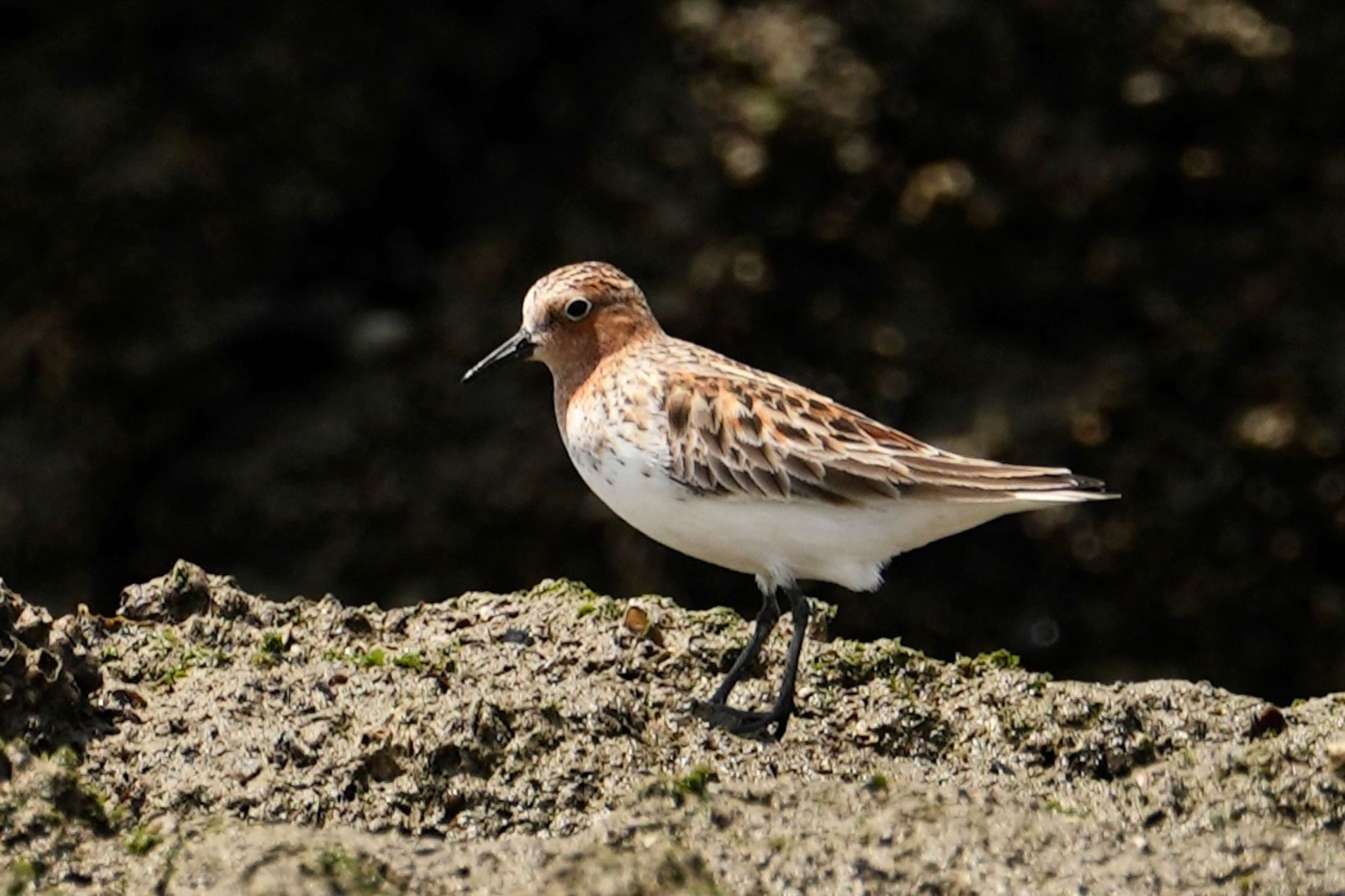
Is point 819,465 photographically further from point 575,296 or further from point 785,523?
point 575,296

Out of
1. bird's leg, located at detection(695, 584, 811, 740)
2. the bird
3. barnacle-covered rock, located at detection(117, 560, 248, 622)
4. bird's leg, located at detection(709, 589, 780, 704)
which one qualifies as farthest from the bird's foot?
barnacle-covered rock, located at detection(117, 560, 248, 622)

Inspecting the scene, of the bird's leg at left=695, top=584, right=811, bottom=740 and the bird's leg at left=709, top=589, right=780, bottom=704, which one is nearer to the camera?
the bird's leg at left=695, top=584, right=811, bottom=740

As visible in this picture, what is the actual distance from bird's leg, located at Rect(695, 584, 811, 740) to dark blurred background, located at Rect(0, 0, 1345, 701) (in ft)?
12.5

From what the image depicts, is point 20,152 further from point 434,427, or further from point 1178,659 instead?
point 1178,659

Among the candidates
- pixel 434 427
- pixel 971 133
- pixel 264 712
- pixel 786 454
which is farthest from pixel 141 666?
pixel 971 133

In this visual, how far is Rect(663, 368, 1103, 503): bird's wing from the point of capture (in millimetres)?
5984

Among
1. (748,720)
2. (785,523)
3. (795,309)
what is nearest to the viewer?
(748,720)

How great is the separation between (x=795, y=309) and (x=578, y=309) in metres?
3.17

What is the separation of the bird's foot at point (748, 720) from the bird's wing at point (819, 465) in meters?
0.79

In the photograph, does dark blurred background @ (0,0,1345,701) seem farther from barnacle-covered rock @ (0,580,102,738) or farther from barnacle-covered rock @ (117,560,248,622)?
barnacle-covered rock @ (0,580,102,738)

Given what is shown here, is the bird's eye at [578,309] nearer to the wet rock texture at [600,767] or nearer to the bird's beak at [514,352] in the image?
the bird's beak at [514,352]

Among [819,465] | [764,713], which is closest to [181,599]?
[764,713]

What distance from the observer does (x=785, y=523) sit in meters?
6.01

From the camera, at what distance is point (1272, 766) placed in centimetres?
481
